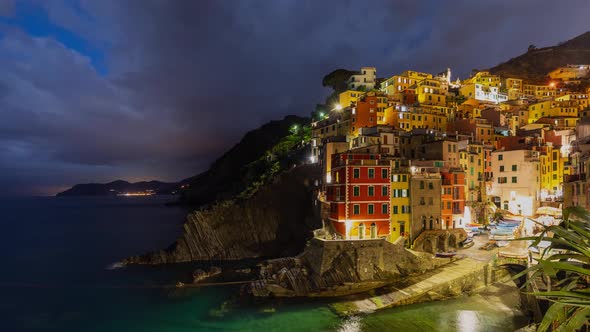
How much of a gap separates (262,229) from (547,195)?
4485 centimetres

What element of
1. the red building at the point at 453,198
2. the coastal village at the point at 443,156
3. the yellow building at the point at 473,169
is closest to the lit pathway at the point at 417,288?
the coastal village at the point at 443,156

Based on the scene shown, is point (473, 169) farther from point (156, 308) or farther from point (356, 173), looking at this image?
point (156, 308)

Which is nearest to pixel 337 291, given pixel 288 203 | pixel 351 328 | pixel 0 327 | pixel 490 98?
pixel 351 328

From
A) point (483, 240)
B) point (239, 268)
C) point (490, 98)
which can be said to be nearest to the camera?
point (483, 240)

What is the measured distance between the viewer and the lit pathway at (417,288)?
108ft

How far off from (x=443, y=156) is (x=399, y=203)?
1443 cm

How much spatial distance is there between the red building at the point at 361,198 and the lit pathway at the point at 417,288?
7123mm

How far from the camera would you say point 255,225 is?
62750 mm

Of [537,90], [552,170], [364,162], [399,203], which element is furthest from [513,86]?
[364,162]

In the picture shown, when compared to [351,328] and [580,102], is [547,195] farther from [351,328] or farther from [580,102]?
[351,328]

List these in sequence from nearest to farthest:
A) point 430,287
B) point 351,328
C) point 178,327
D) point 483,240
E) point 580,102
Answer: point 351,328 < point 178,327 < point 430,287 < point 483,240 < point 580,102

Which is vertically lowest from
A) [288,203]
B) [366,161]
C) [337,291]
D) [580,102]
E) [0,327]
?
[0,327]

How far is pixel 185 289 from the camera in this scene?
138 feet

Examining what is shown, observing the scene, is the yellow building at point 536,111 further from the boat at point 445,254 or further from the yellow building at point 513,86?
the boat at point 445,254
